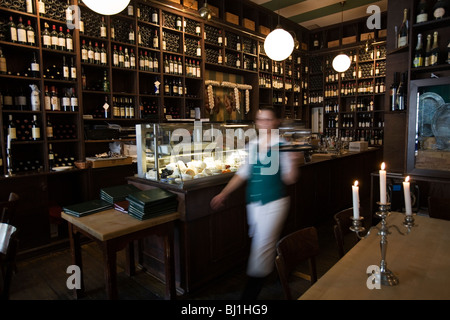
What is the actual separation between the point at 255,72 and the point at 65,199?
4.21 metres

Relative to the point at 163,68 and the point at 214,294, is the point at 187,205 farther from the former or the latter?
the point at 163,68

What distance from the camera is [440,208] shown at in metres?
2.35

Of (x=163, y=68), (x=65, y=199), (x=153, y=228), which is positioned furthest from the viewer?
(x=163, y=68)

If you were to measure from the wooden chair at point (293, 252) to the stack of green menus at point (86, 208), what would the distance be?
1.51 meters

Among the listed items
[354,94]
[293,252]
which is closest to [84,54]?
[293,252]

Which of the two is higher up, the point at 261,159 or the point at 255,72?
the point at 255,72

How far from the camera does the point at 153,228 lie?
2242 millimetres

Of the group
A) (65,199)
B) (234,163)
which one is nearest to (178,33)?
(234,163)

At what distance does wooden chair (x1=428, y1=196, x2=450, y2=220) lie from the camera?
7.64ft

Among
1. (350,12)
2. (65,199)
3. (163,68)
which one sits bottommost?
(65,199)

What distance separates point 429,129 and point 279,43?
2.01 metres

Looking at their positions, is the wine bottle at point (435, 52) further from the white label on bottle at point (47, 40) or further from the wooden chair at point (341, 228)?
the white label on bottle at point (47, 40)

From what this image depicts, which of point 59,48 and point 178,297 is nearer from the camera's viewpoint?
point 178,297

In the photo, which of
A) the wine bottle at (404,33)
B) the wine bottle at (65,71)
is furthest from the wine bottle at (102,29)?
the wine bottle at (404,33)
